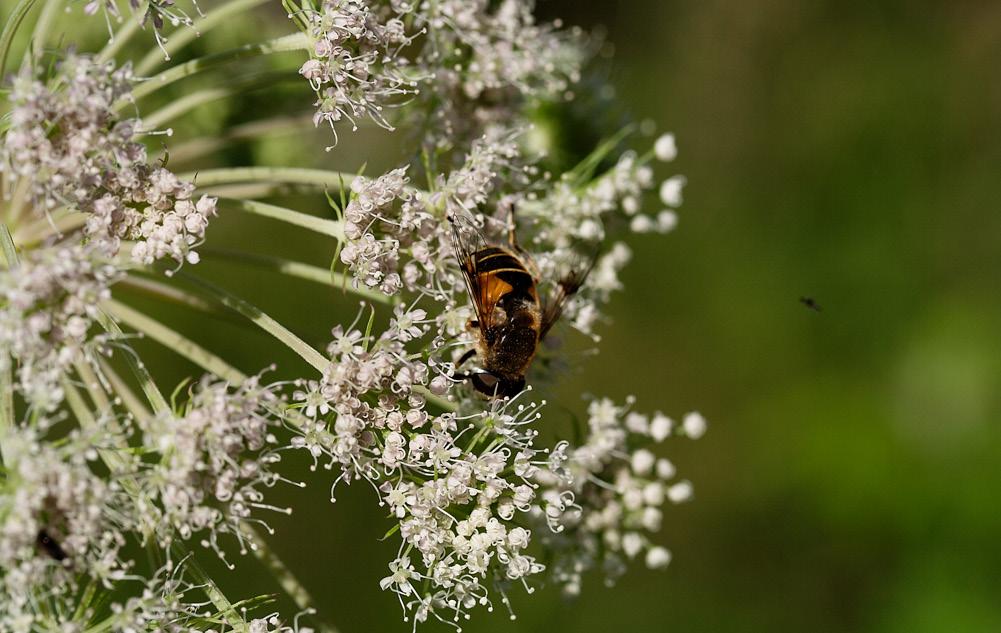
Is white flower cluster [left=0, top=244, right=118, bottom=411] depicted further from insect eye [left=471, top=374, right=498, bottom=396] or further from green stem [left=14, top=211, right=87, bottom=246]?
insect eye [left=471, top=374, right=498, bottom=396]

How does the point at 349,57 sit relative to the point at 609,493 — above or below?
above

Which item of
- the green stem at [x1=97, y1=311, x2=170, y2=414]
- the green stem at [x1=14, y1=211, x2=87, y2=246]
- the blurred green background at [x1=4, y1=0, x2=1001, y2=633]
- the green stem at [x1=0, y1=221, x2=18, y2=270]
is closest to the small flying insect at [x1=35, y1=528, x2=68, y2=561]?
the green stem at [x1=97, y1=311, x2=170, y2=414]

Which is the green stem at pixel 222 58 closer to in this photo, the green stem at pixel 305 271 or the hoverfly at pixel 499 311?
the green stem at pixel 305 271

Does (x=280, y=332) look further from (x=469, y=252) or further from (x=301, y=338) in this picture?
(x=469, y=252)

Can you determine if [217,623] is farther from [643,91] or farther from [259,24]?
[643,91]

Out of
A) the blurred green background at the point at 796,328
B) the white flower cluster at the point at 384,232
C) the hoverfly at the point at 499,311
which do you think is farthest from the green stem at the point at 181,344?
the blurred green background at the point at 796,328

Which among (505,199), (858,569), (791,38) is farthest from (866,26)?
(505,199)

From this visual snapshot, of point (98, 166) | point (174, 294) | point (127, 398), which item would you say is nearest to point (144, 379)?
point (127, 398)
